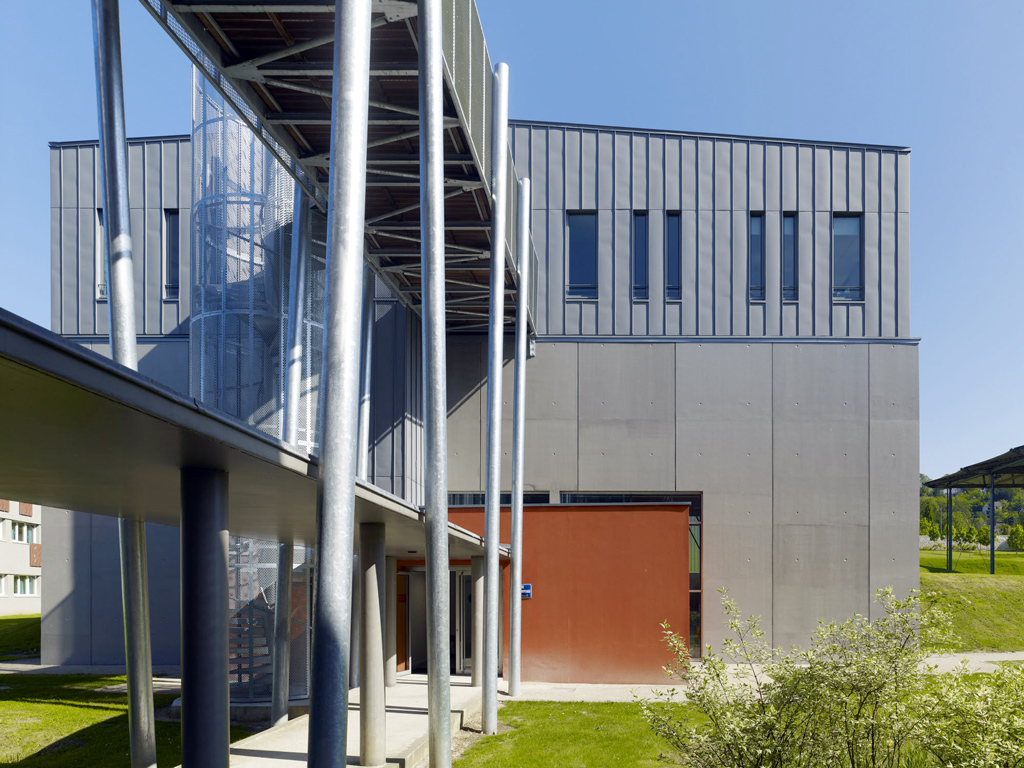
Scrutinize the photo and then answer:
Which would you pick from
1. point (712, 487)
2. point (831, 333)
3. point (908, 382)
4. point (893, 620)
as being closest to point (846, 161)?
point (831, 333)

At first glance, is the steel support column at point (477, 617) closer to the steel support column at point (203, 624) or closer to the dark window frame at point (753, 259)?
the dark window frame at point (753, 259)

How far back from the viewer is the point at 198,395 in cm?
1831

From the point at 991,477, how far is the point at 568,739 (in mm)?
36147

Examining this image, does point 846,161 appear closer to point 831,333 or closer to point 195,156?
point 831,333

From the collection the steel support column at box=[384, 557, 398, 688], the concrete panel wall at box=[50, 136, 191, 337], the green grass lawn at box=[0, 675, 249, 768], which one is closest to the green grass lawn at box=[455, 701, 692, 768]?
the steel support column at box=[384, 557, 398, 688]

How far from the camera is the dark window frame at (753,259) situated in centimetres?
2670

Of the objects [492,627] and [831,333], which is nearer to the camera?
[492,627]

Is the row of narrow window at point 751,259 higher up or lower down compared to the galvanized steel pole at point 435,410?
higher up

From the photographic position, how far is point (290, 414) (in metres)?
17.3

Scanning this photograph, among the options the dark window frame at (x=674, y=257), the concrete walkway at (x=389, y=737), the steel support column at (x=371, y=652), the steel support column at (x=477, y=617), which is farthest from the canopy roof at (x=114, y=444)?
the dark window frame at (x=674, y=257)

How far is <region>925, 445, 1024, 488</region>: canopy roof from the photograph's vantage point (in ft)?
132

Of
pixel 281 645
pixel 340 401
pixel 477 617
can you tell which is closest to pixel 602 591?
pixel 477 617

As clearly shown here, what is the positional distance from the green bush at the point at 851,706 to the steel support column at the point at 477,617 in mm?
12001

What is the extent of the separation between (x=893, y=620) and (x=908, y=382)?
769 inches
